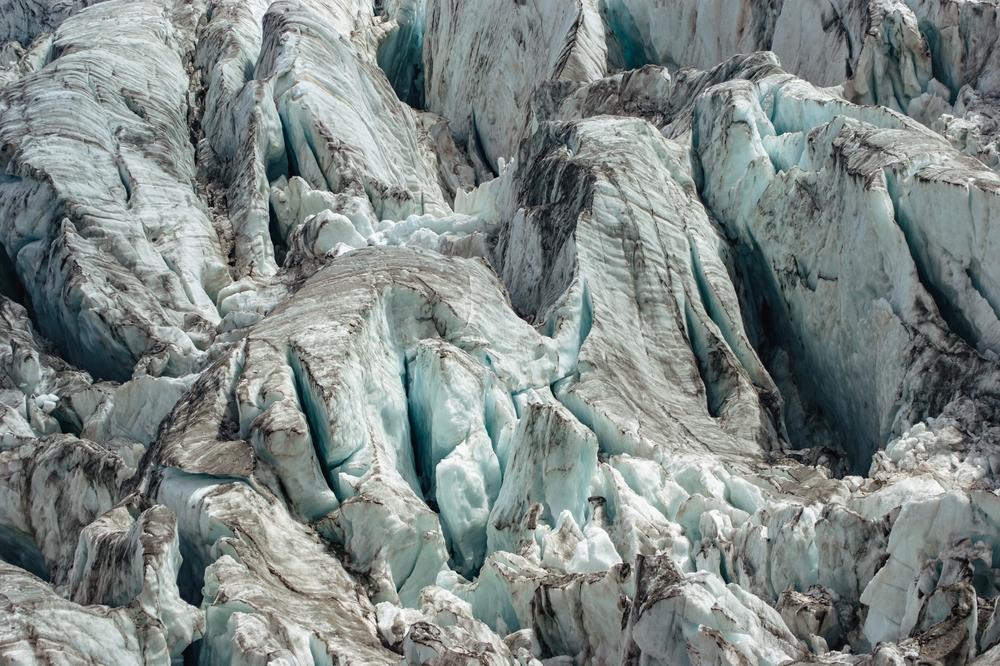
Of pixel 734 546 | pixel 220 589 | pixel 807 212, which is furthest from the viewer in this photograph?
pixel 807 212

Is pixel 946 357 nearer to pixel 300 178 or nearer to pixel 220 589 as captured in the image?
pixel 220 589

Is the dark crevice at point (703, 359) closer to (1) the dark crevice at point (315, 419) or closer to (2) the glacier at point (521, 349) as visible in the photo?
(2) the glacier at point (521, 349)

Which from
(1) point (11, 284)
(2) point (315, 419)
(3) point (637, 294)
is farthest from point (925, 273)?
(1) point (11, 284)

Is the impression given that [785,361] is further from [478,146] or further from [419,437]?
[478,146]

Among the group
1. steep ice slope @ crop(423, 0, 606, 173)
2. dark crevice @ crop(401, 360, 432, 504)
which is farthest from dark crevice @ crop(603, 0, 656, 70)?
dark crevice @ crop(401, 360, 432, 504)

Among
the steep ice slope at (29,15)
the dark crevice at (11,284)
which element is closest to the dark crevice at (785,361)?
the dark crevice at (11,284)

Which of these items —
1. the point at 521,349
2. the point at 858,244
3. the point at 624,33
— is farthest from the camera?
the point at 624,33

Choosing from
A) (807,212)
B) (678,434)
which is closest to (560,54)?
(807,212)

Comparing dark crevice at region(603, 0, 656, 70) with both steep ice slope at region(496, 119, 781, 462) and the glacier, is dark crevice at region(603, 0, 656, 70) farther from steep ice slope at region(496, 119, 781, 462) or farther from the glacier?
steep ice slope at region(496, 119, 781, 462)
